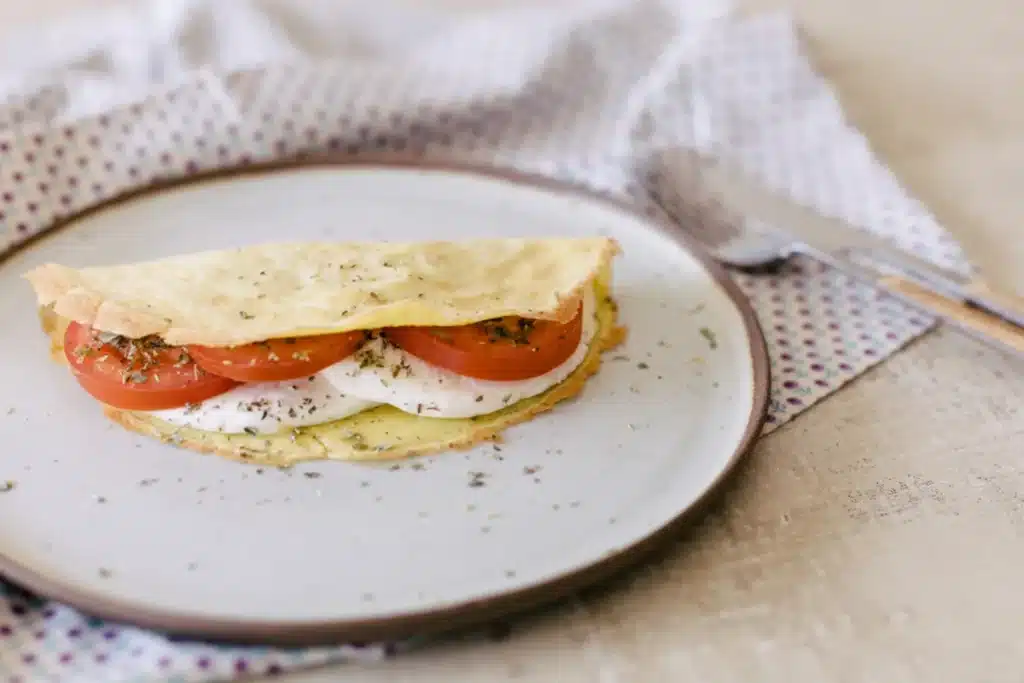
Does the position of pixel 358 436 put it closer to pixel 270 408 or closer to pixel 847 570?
pixel 270 408

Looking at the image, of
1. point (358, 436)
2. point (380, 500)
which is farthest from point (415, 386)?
point (380, 500)

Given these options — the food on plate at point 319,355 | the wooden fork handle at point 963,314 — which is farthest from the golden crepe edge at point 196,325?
the wooden fork handle at point 963,314

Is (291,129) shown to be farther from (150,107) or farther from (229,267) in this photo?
(229,267)

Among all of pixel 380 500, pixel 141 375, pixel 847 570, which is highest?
pixel 141 375

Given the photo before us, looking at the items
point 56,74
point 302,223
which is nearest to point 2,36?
point 56,74

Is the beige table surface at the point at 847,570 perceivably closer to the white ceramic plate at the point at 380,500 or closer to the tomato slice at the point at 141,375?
the white ceramic plate at the point at 380,500

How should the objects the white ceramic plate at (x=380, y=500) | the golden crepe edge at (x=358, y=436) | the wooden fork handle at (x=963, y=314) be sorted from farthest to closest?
the wooden fork handle at (x=963, y=314) < the golden crepe edge at (x=358, y=436) < the white ceramic plate at (x=380, y=500)
